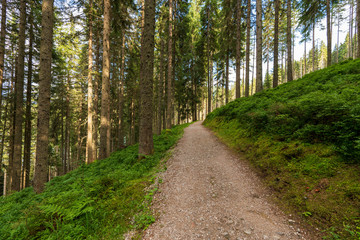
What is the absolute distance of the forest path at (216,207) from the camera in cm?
249

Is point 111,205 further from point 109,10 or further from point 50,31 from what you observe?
point 109,10

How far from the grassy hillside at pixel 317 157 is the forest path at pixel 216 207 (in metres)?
0.48

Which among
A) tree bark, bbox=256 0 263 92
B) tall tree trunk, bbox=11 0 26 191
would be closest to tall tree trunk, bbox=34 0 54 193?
tall tree trunk, bbox=11 0 26 191

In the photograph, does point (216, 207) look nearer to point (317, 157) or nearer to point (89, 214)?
point (89, 214)

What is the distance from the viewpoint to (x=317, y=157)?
3.54 metres

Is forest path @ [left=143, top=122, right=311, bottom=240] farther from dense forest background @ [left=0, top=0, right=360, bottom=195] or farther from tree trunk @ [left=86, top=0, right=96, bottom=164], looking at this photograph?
tree trunk @ [left=86, top=0, right=96, bottom=164]

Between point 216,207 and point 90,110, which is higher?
point 90,110

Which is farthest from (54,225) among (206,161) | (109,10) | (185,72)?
(185,72)

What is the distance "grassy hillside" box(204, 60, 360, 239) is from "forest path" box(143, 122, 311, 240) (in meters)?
0.48

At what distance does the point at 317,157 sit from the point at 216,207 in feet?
9.60

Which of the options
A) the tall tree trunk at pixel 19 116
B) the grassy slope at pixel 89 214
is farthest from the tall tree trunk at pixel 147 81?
the tall tree trunk at pixel 19 116

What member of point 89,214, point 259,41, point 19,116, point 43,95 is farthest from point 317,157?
point 19,116

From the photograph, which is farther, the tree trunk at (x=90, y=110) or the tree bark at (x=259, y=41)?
the tree trunk at (x=90, y=110)

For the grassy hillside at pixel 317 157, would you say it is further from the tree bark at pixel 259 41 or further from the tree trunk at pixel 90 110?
the tree trunk at pixel 90 110
